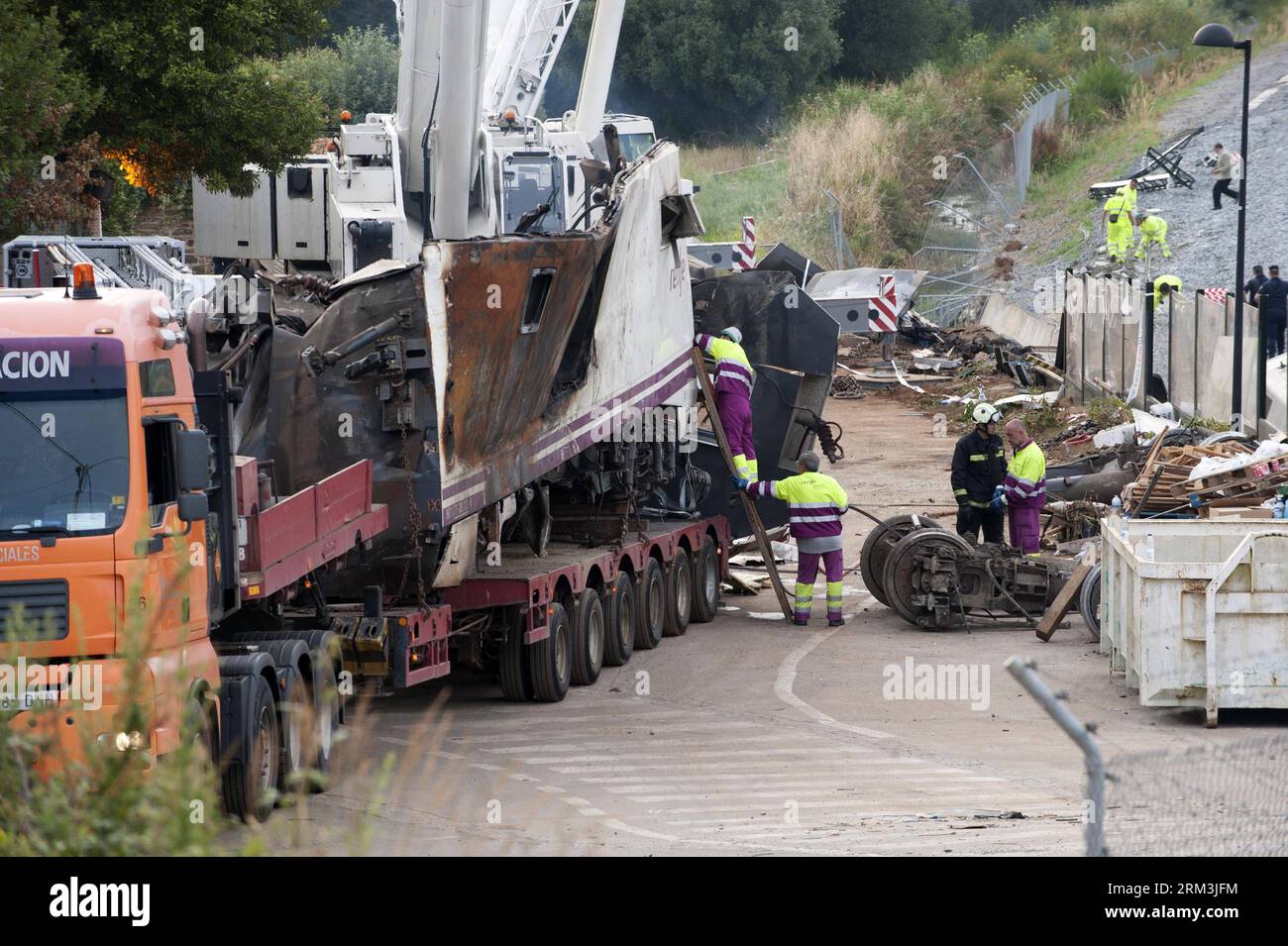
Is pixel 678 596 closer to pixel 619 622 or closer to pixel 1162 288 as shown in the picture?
pixel 619 622

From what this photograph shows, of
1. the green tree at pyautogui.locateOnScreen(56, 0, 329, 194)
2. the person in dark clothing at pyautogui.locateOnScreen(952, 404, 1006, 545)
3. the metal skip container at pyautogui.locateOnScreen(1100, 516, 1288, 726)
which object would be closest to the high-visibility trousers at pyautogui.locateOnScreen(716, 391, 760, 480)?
the person in dark clothing at pyautogui.locateOnScreen(952, 404, 1006, 545)

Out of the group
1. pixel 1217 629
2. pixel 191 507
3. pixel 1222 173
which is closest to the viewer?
pixel 191 507

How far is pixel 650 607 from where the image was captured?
15.7 metres

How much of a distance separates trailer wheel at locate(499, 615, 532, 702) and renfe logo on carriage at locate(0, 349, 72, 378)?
16.1 feet

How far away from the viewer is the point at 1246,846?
6324 mm

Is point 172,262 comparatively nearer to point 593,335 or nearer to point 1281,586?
point 593,335

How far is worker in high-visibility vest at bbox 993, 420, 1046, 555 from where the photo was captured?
55.2ft

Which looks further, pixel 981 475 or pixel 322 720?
pixel 981 475

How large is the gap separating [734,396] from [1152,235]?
17.4m

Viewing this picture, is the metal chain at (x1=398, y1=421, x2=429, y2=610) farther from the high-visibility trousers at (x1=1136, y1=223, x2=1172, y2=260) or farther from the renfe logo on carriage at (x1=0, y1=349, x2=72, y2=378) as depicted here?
the high-visibility trousers at (x1=1136, y1=223, x2=1172, y2=260)

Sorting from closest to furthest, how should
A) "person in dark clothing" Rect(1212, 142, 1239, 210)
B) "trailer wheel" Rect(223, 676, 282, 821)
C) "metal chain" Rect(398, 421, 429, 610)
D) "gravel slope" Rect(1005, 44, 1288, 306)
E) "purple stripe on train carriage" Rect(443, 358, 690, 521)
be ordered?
1. "trailer wheel" Rect(223, 676, 282, 821)
2. "metal chain" Rect(398, 421, 429, 610)
3. "purple stripe on train carriage" Rect(443, 358, 690, 521)
4. "gravel slope" Rect(1005, 44, 1288, 306)
5. "person in dark clothing" Rect(1212, 142, 1239, 210)

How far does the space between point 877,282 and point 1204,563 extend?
70.0ft

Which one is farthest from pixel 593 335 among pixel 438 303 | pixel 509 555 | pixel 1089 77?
pixel 1089 77

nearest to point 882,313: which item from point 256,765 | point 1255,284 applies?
point 1255,284
